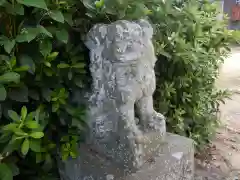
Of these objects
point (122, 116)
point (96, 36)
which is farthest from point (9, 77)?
point (122, 116)

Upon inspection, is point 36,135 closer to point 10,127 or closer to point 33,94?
point 10,127

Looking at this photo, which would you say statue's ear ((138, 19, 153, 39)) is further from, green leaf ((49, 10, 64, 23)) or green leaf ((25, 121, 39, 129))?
green leaf ((25, 121, 39, 129))

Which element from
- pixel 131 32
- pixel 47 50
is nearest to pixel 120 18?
pixel 131 32

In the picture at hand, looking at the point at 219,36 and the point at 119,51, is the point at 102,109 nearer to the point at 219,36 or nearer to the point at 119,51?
the point at 119,51

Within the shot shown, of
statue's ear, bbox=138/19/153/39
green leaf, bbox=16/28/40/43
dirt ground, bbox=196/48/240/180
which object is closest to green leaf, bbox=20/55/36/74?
green leaf, bbox=16/28/40/43

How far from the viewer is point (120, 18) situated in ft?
5.37

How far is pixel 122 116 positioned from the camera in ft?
5.54

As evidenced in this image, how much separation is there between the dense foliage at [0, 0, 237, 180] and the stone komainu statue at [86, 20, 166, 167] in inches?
3.1

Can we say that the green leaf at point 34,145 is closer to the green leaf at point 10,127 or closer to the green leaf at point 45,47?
the green leaf at point 10,127

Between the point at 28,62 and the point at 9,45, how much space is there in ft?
0.40

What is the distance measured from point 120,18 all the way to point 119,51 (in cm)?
18

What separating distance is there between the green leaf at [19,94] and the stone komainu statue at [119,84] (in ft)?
1.39

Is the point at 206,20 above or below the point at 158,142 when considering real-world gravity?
above

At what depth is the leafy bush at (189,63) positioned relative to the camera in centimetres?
228
